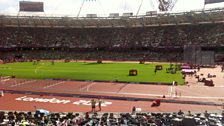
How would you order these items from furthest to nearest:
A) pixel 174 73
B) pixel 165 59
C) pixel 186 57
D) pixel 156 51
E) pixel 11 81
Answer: pixel 156 51
pixel 165 59
pixel 186 57
pixel 174 73
pixel 11 81

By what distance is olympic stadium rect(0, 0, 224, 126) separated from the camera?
34.7 metres

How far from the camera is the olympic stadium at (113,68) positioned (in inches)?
1364

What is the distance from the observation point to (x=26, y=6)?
126 m

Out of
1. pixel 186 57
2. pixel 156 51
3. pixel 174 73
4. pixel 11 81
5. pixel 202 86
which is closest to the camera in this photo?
pixel 202 86

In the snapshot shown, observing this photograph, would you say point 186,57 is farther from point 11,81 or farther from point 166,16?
point 11,81

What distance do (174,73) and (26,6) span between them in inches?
2996

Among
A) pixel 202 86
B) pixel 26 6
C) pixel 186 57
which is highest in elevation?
pixel 26 6

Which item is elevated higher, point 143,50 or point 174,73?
point 143,50

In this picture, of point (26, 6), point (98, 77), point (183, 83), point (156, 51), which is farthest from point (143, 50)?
point (183, 83)

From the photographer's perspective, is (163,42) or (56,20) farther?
(56,20)

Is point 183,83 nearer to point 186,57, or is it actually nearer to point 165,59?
point 186,57

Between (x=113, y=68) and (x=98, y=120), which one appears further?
(x=113, y=68)

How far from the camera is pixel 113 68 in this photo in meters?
79.7

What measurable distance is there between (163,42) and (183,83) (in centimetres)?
5962
